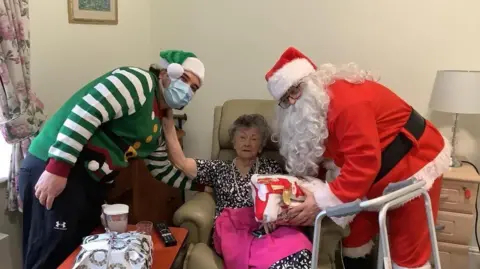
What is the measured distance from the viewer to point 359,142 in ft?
6.05

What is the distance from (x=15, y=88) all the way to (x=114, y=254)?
3.00 ft

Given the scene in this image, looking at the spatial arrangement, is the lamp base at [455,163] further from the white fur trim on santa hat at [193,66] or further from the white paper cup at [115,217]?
the white paper cup at [115,217]

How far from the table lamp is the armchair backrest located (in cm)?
89

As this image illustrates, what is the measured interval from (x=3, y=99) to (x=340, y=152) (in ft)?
4.72

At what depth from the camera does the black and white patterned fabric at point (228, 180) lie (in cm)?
233

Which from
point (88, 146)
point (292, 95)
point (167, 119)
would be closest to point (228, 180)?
point (167, 119)

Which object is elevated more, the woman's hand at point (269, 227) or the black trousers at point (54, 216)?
the black trousers at point (54, 216)

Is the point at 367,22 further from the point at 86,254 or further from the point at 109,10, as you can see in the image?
the point at 86,254

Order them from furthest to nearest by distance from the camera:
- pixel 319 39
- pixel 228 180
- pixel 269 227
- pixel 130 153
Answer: pixel 319 39 → pixel 228 180 → pixel 269 227 → pixel 130 153

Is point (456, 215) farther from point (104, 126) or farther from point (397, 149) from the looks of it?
point (104, 126)

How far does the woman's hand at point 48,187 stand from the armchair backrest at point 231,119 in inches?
41.7

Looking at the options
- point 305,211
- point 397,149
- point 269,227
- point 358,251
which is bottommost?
point 358,251

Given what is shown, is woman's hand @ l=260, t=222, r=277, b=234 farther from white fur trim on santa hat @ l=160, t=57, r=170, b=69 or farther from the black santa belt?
white fur trim on santa hat @ l=160, t=57, r=170, b=69

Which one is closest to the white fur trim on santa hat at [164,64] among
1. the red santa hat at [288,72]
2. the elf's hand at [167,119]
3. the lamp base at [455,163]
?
the elf's hand at [167,119]
